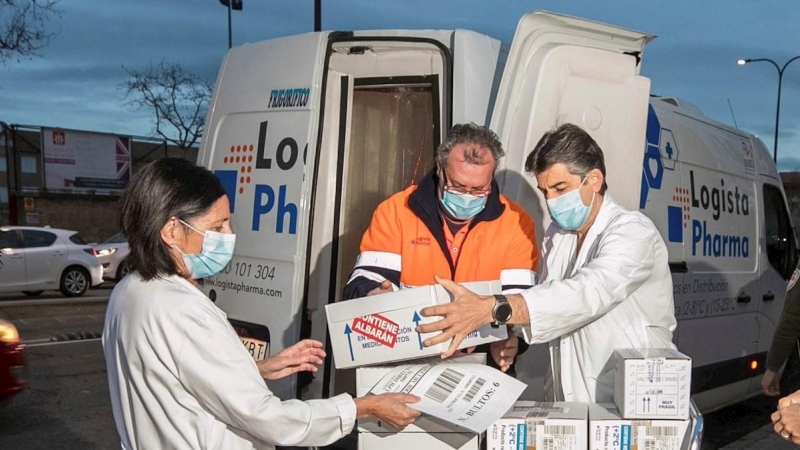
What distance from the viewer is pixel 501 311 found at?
2461mm

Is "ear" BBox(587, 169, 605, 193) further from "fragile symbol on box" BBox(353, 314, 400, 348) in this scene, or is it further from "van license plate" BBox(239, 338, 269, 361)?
"van license plate" BBox(239, 338, 269, 361)

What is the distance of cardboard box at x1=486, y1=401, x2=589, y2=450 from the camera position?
7.59ft

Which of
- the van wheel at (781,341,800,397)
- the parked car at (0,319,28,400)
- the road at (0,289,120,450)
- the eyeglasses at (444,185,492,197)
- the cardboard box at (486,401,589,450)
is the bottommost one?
the road at (0,289,120,450)

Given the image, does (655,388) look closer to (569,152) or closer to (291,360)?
(569,152)

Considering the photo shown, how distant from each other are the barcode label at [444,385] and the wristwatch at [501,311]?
7.8 inches

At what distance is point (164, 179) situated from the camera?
2221 mm

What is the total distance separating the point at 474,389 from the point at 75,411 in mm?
5547

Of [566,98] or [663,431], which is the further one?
[566,98]

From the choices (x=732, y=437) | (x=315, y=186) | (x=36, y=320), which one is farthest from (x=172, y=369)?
(x=36, y=320)

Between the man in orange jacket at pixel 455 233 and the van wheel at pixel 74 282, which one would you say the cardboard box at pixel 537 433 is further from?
the van wheel at pixel 74 282

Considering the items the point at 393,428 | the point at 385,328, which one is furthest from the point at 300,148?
the point at 393,428

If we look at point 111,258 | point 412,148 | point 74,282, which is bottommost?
point 74,282

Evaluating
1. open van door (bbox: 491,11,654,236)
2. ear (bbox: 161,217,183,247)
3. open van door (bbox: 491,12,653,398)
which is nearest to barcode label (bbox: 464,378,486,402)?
ear (bbox: 161,217,183,247)

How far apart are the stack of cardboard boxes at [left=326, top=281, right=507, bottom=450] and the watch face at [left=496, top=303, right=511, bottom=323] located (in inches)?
6.2
